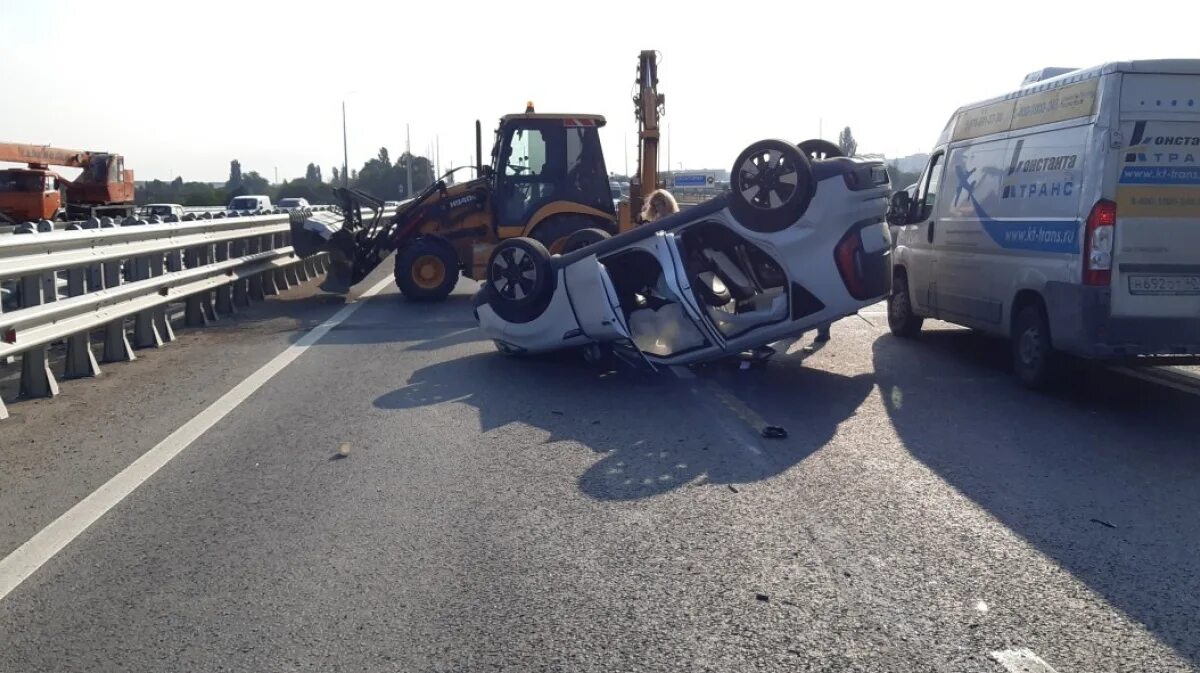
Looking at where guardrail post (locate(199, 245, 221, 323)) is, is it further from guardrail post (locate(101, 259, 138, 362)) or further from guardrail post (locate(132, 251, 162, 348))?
guardrail post (locate(101, 259, 138, 362))

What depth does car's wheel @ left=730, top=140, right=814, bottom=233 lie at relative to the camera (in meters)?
9.65

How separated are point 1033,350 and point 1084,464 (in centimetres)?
247

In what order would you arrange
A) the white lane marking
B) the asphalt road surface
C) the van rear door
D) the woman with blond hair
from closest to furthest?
1. the white lane marking
2. the asphalt road surface
3. the van rear door
4. the woman with blond hair

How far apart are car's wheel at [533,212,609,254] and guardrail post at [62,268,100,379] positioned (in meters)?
→ 8.18

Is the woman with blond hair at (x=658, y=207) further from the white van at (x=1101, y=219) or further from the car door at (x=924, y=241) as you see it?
the white van at (x=1101, y=219)

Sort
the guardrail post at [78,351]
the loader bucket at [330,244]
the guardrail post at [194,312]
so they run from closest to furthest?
1. the guardrail post at [78,351]
2. the guardrail post at [194,312]
3. the loader bucket at [330,244]

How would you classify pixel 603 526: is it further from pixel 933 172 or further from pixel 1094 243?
pixel 933 172

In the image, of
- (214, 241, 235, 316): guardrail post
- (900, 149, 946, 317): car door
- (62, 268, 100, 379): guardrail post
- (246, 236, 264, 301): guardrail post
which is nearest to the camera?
(62, 268, 100, 379): guardrail post

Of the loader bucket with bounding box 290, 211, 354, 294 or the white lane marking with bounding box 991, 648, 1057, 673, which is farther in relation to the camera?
the loader bucket with bounding box 290, 211, 354, 294

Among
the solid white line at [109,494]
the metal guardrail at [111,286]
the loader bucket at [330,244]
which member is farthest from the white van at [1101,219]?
the loader bucket at [330,244]

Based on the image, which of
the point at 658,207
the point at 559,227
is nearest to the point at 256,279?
the point at 559,227

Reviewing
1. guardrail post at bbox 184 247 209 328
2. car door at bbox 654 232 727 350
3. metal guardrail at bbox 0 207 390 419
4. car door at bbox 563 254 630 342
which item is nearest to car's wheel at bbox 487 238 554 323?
car door at bbox 563 254 630 342

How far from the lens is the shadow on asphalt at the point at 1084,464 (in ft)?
16.9

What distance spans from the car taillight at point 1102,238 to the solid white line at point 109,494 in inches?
256
